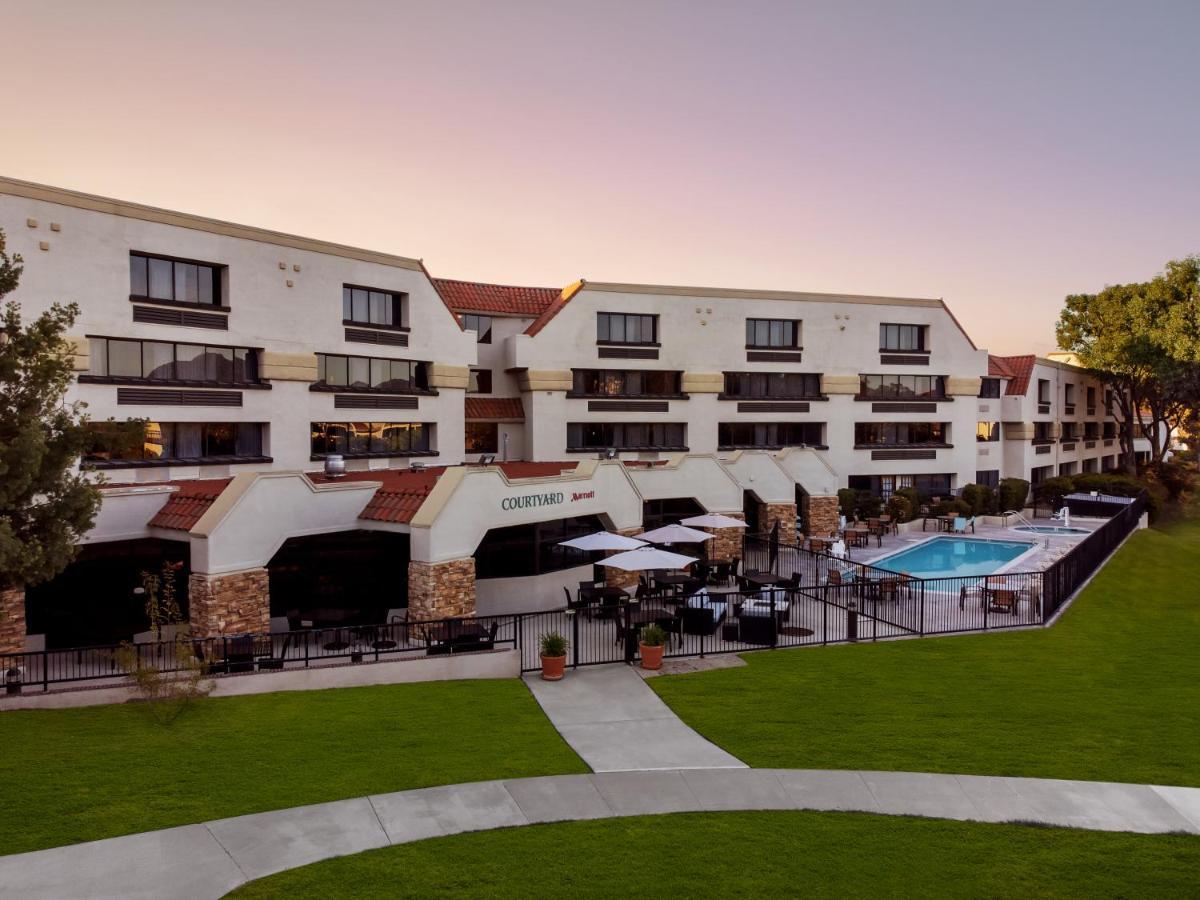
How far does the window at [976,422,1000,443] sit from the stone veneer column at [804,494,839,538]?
18.4 metres

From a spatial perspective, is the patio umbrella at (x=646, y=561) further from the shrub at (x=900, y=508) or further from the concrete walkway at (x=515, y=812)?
the shrub at (x=900, y=508)

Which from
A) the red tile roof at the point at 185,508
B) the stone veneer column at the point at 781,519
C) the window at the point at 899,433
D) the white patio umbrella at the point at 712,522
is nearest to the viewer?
the red tile roof at the point at 185,508

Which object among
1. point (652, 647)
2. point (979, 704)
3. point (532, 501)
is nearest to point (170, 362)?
point (532, 501)

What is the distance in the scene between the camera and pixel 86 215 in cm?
2473

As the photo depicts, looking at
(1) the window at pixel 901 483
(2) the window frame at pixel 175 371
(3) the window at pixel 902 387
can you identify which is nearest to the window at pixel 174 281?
(2) the window frame at pixel 175 371

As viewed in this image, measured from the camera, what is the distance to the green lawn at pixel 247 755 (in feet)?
36.9

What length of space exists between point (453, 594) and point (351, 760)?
30.4ft

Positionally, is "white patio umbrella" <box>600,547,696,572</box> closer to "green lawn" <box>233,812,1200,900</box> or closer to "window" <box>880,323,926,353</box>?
"green lawn" <box>233,812,1200,900</box>

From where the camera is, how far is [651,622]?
21.6 metres

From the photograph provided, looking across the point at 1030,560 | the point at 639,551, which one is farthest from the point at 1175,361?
the point at 639,551

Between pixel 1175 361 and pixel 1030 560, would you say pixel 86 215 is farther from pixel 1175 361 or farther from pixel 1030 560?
pixel 1175 361

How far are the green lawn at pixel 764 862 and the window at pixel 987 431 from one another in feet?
157

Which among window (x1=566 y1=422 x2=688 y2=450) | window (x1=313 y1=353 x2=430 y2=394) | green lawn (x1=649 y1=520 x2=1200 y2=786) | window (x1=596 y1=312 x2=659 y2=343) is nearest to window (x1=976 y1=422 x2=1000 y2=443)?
window (x1=566 y1=422 x2=688 y2=450)

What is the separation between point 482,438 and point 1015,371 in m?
38.5
